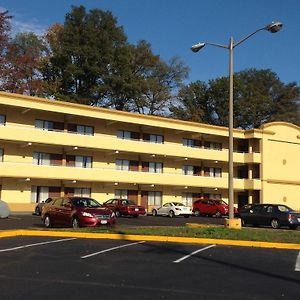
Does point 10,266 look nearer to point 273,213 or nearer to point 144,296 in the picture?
point 144,296

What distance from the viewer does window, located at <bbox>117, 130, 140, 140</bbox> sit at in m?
48.4

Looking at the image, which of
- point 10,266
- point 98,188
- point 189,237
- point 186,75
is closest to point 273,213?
point 189,237

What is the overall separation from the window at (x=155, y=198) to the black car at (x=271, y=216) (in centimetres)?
Result: 2173

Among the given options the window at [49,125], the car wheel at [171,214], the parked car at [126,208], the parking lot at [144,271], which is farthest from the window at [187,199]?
the parking lot at [144,271]

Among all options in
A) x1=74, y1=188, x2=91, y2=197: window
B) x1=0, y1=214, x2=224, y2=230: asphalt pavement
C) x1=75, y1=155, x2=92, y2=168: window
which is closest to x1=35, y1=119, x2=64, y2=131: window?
x1=75, y1=155, x2=92, y2=168: window

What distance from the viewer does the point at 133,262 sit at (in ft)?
39.5

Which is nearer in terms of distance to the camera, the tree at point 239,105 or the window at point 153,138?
the window at point 153,138

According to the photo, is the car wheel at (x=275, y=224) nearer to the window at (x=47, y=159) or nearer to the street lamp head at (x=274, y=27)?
the street lamp head at (x=274, y=27)

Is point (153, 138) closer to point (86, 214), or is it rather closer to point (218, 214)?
point (218, 214)

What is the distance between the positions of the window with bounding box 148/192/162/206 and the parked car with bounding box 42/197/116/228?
26603mm

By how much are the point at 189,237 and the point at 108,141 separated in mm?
28212

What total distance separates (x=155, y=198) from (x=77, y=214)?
1143 inches

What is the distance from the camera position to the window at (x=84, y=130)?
45.5 m

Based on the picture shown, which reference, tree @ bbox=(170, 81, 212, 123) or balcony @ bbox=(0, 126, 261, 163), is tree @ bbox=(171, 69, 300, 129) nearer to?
tree @ bbox=(170, 81, 212, 123)
